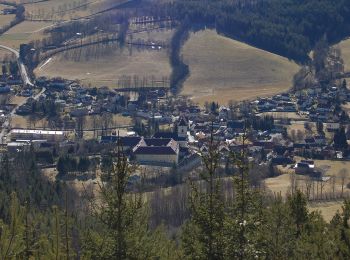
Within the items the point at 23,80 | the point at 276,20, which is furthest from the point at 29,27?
the point at 276,20

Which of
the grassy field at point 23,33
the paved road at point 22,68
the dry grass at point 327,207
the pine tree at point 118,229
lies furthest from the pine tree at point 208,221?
the grassy field at point 23,33

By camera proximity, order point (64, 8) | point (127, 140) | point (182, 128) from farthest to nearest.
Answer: point (64, 8)
point (182, 128)
point (127, 140)

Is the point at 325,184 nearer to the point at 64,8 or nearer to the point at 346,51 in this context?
the point at 346,51

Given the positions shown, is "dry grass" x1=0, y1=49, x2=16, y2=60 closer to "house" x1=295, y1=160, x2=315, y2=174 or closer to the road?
the road

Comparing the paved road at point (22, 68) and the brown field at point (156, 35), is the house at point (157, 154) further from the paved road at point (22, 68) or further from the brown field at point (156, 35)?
the brown field at point (156, 35)

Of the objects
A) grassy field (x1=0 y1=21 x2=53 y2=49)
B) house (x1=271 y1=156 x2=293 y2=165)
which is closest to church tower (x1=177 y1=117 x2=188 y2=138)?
house (x1=271 y1=156 x2=293 y2=165)

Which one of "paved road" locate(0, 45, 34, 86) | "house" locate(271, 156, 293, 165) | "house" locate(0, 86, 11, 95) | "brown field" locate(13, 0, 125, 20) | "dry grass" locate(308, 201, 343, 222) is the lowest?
"dry grass" locate(308, 201, 343, 222)
